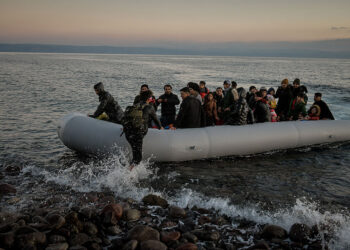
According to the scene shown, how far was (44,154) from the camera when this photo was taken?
25.9 ft

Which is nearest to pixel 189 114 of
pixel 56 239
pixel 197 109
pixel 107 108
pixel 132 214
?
pixel 197 109

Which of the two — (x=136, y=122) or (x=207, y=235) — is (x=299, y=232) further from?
(x=136, y=122)

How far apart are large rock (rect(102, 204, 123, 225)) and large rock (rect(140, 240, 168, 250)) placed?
0.78 metres

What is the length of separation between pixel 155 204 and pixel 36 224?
1882mm

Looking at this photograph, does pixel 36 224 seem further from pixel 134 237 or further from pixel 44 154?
pixel 44 154

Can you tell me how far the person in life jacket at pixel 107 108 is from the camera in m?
6.98

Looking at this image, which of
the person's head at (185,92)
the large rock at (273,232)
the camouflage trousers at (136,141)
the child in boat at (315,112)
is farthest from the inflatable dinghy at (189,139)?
the large rock at (273,232)

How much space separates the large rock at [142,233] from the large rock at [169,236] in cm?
9

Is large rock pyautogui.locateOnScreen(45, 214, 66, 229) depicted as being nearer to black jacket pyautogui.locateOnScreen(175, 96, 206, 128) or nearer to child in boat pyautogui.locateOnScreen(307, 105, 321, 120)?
black jacket pyautogui.locateOnScreen(175, 96, 206, 128)

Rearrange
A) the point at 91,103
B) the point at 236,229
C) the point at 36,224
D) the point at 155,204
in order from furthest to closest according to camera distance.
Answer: the point at 91,103
the point at 155,204
the point at 236,229
the point at 36,224

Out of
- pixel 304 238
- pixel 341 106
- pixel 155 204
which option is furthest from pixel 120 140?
pixel 341 106

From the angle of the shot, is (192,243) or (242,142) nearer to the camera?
(192,243)

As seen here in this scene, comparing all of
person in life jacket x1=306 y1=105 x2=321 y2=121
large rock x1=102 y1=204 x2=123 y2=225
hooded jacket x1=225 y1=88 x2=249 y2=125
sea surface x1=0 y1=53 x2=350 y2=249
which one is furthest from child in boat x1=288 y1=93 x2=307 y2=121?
large rock x1=102 y1=204 x2=123 y2=225

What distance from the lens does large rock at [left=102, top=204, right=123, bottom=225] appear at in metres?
4.43
